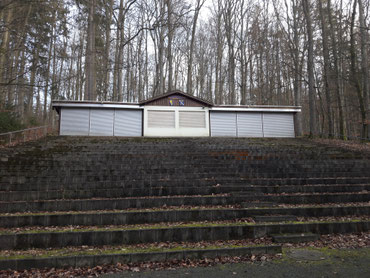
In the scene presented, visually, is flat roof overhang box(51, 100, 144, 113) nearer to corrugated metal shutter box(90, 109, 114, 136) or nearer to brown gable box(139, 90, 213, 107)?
corrugated metal shutter box(90, 109, 114, 136)

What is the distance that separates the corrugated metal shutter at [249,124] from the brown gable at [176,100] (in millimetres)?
2962

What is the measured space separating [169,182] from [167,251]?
3.29 meters

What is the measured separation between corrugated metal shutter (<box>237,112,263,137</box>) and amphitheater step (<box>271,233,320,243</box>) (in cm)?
1533

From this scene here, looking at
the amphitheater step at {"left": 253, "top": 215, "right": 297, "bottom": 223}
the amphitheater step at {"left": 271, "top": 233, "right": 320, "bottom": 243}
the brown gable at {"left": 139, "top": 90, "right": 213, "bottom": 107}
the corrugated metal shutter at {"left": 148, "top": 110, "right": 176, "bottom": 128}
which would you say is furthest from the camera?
the brown gable at {"left": 139, "top": 90, "right": 213, "bottom": 107}

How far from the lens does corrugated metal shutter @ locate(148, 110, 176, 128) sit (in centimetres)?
1894

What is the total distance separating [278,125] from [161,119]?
958 centimetres

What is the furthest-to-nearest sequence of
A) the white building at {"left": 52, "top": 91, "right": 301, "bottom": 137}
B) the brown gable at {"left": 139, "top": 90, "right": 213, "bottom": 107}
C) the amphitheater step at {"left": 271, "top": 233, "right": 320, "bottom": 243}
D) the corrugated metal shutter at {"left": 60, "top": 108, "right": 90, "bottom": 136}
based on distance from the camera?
the brown gable at {"left": 139, "top": 90, "right": 213, "bottom": 107} → the white building at {"left": 52, "top": 91, "right": 301, "bottom": 137} → the corrugated metal shutter at {"left": 60, "top": 108, "right": 90, "bottom": 136} → the amphitheater step at {"left": 271, "top": 233, "right": 320, "bottom": 243}

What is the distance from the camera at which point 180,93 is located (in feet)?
63.3

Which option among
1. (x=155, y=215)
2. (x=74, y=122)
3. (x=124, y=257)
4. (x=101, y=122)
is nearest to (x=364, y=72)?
(x=155, y=215)

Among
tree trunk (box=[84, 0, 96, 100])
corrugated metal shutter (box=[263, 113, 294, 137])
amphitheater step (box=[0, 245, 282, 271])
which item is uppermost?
tree trunk (box=[84, 0, 96, 100])

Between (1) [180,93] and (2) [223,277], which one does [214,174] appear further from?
(1) [180,93]

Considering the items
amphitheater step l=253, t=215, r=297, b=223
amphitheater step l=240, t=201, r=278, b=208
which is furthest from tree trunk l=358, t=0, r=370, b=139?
amphitheater step l=253, t=215, r=297, b=223

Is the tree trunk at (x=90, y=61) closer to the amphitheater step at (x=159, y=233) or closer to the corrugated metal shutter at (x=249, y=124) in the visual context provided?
the corrugated metal shutter at (x=249, y=124)

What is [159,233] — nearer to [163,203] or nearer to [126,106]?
[163,203]
